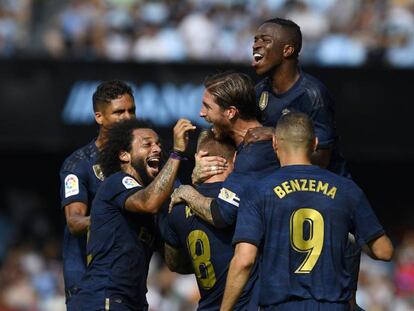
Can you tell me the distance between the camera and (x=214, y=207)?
755cm

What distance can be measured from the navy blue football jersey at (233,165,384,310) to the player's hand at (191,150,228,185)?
0.67m

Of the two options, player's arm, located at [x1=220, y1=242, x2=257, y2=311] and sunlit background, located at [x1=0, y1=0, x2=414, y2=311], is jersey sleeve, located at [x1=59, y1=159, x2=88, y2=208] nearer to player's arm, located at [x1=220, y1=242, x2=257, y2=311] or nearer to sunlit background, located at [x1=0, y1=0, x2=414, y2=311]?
player's arm, located at [x1=220, y1=242, x2=257, y2=311]

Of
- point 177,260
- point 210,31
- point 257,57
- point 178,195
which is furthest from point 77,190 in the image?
point 210,31

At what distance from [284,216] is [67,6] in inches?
416

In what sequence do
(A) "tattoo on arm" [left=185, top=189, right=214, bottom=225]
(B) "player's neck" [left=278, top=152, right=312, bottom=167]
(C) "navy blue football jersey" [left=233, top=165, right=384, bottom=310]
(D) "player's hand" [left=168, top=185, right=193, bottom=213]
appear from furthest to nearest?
1. (D) "player's hand" [left=168, top=185, right=193, bottom=213]
2. (A) "tattoo on arm" [left=185, top=189, right=214, bottom=225]
3. (B) "player's neck" [left=278, top=152, right=312, bottom=167]
4. (C) "navy blue football jersey" [left=233, top=165, right=384, bottom=310]

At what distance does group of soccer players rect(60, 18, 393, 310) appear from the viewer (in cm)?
714

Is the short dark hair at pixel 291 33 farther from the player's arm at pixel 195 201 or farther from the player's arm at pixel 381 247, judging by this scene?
the player's arm at pixel 381 247

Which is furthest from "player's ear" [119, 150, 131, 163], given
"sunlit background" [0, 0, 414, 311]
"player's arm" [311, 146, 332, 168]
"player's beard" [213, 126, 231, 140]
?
"sunlit background" [0, 0, 414, 311]

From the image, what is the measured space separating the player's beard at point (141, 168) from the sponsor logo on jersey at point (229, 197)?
84cm

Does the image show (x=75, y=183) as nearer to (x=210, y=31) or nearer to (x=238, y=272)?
(x=238, y=272)

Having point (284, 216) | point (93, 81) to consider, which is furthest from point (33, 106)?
point (284, 216)

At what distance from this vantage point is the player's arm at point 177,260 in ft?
27.0

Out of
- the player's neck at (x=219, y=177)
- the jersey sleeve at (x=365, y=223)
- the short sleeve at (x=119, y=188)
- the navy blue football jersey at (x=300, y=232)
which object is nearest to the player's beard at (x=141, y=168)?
the short sleeve at (x=119, y=188)

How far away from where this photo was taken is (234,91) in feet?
25.8
